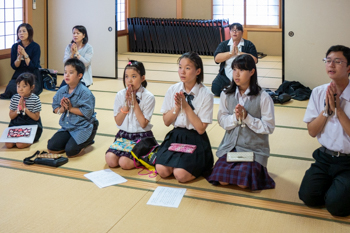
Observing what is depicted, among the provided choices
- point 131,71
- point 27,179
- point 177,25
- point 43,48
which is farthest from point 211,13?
point 27,179

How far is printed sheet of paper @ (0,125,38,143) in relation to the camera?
3.77 m

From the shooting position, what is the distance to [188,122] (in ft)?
10.6

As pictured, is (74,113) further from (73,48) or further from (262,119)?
(73,48)

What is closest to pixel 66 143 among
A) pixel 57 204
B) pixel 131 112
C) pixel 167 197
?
pixel 131 112

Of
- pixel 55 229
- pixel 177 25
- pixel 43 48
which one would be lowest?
pixel 55 229

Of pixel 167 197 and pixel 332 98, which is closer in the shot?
pixel 332 98

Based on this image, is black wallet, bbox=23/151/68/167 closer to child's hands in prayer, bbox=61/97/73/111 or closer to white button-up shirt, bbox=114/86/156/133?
child's hands in prayer, bbox=61/97/73/111

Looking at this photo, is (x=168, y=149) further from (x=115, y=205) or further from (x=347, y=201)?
(x=347, y=201)

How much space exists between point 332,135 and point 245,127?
24.3 inches

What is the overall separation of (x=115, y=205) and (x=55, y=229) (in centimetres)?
43

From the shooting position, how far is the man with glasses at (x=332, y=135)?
264 cm

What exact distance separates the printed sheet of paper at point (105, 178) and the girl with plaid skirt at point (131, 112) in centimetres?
12

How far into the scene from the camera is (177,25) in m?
10.4

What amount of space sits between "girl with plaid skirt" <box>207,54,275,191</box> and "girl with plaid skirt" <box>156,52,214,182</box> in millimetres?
133
